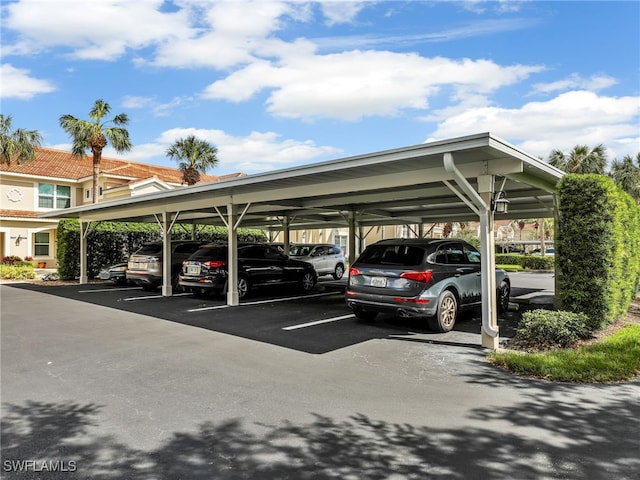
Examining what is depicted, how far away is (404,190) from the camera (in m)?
10.2

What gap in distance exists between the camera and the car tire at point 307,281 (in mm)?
14172

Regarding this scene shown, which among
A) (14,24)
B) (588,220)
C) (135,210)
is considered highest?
(14,24)

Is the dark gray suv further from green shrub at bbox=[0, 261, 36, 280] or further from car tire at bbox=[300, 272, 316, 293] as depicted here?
green shrub at bbox=[0, 261, 36, 280]

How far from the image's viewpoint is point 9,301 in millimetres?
12281

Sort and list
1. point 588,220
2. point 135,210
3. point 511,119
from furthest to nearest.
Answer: point 135,210, point 511,119, point 588,220

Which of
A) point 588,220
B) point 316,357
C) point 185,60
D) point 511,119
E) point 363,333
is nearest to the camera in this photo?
point 316,357

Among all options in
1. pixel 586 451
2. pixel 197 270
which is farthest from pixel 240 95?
pixel 586 451

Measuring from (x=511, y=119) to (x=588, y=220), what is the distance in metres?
7.34

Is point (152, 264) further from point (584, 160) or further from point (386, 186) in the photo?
point (584, 160)

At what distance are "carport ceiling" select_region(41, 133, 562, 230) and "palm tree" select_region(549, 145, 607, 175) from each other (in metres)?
16.3

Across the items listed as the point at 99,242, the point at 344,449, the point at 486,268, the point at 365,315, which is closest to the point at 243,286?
the point at 365,315

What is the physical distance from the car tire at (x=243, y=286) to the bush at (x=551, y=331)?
768 centimetres

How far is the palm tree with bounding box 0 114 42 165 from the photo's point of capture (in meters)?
21.0

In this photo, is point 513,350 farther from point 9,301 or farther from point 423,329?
point 9,301
